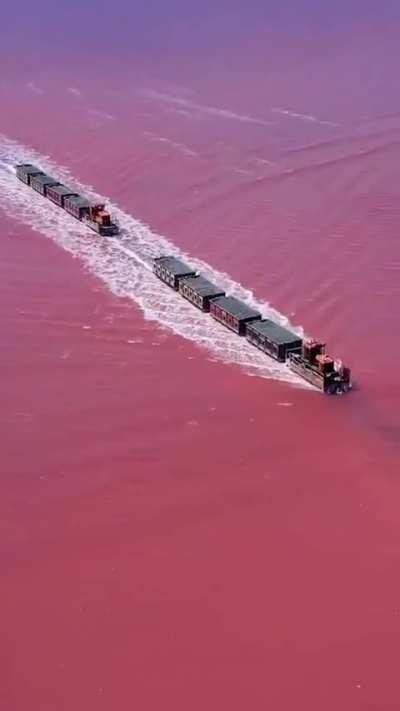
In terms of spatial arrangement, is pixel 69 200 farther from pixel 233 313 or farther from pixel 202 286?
pixel 233 313

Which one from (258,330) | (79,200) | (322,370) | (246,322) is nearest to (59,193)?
(79,200)

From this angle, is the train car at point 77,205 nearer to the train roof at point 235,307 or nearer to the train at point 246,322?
the train at point 246,322

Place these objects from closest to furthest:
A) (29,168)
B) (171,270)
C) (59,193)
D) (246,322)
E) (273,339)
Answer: (273,339) → (246,322) → (171,270) → (59,193) → (29,168)

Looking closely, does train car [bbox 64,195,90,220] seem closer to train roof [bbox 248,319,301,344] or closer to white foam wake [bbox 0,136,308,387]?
white foam wake [bbox 0,136,308,387]

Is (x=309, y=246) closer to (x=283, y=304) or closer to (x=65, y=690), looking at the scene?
(x=283, y=304)

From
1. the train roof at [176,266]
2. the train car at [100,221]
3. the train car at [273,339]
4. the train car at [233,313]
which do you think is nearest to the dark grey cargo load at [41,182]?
the train car at [100,221]

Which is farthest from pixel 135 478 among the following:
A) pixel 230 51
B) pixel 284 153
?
pixel 230 51

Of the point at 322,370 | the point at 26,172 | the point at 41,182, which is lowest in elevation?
the point at 322,370
